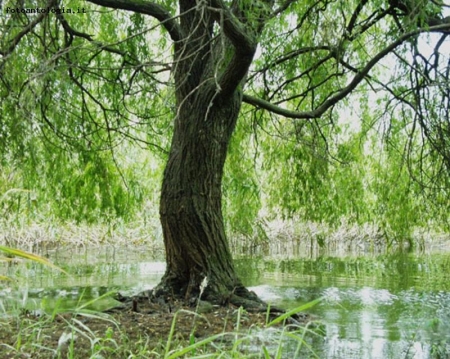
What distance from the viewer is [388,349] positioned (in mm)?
3523

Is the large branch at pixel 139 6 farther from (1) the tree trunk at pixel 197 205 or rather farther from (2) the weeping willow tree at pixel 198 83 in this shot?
(1) the tree trunk at pixel 197 205

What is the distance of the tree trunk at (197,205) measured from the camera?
185 inches

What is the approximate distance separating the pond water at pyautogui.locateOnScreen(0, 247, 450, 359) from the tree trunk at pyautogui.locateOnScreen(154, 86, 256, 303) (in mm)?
Answer: 535

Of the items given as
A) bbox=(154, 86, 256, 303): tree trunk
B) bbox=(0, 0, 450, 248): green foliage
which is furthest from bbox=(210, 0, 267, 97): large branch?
bbox=(0, 0, 450, 248): green foliage

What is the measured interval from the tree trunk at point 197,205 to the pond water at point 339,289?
535mm

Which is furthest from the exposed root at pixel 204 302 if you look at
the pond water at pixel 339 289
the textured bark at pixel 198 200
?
the pond water at pixel 339 289

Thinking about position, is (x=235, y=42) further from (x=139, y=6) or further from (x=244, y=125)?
(x=244, y=125)

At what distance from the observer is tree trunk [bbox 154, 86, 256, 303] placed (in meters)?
4.70

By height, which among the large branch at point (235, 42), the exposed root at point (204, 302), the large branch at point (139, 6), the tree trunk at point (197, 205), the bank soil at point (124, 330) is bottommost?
the bank soil at point (124, 330)

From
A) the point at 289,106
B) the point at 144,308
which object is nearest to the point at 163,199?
the point at 144,308

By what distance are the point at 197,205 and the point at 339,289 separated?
1825 millimetres

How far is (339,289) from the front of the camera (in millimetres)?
5828

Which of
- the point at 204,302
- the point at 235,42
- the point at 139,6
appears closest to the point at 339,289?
the point at 204,302

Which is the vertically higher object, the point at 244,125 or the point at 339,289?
the point at 244,125
